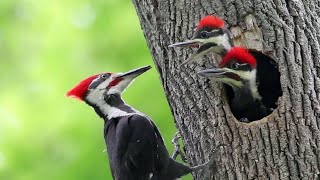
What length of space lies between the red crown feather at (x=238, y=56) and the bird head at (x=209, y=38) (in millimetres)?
117

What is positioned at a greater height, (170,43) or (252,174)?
(170,43)

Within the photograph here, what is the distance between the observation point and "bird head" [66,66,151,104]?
4.64 meters

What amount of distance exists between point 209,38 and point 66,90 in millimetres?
2701

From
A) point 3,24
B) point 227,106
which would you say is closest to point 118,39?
point 3,24

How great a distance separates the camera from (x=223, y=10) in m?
4.04

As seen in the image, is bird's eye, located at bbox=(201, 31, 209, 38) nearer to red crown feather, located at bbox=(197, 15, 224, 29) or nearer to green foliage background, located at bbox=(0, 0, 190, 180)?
red crown feather, located at bbox=(197, 15, 224, 29)

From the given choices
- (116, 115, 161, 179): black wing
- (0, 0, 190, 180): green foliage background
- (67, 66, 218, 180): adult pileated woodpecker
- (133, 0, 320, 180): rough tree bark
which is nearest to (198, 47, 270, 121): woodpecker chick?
(133, 0, 320, 180): rough tree bark

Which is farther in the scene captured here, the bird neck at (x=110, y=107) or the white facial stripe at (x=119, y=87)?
the white facial stripe at (x=119, y=87)

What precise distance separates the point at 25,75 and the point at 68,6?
30.8 inches

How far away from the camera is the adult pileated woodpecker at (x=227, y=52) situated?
3.91m

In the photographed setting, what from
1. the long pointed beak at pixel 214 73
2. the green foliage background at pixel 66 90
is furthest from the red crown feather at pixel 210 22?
the green foliage background at pixel 66 90

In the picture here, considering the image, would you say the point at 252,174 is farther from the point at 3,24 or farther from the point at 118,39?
the point at 3,24

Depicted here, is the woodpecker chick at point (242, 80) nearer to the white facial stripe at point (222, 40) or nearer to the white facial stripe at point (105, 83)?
the white facial stripe at point (222, 40)

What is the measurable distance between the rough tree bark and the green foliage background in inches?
82.1
